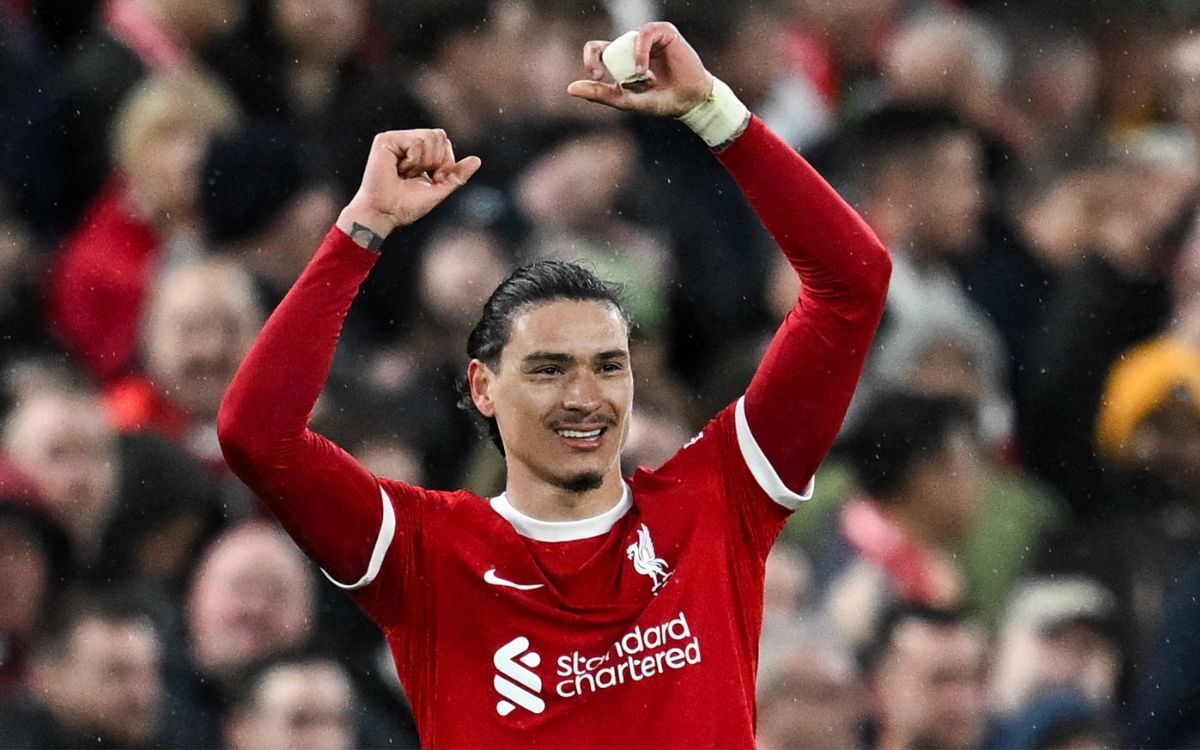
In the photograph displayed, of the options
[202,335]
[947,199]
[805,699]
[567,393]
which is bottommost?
[805,699]

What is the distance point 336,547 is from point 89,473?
194cm

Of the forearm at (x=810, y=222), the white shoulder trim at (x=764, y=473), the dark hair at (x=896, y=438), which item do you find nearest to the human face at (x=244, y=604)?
the dark hair at (x=896, y=438)

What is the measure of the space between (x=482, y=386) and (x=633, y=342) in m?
2.12

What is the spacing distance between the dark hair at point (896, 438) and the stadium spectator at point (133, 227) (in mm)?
1741

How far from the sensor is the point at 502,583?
3.29 metres

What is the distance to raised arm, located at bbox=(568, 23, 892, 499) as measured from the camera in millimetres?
3258

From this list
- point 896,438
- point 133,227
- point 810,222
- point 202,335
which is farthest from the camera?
point 133,227

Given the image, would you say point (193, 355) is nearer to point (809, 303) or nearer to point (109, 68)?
point (109, 68)

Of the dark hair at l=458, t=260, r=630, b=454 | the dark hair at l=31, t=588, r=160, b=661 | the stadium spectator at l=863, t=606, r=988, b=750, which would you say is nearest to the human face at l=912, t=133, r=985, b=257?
the stadium spectator at l=863, t=606, r=988, b=750

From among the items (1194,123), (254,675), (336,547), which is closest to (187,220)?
(254,675)

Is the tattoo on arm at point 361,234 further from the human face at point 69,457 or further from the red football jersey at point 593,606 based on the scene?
the human face at point 69,457

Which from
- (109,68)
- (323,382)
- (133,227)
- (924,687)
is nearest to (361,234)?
(323,382)

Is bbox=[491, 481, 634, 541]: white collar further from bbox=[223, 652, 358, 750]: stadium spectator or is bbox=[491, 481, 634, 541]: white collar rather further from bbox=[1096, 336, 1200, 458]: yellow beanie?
bbox=[1096, 336, 1200, 458]: yellow beanie

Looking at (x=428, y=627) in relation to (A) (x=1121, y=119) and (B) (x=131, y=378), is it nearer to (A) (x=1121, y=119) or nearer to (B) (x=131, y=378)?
(B) (x=131, y=378)
